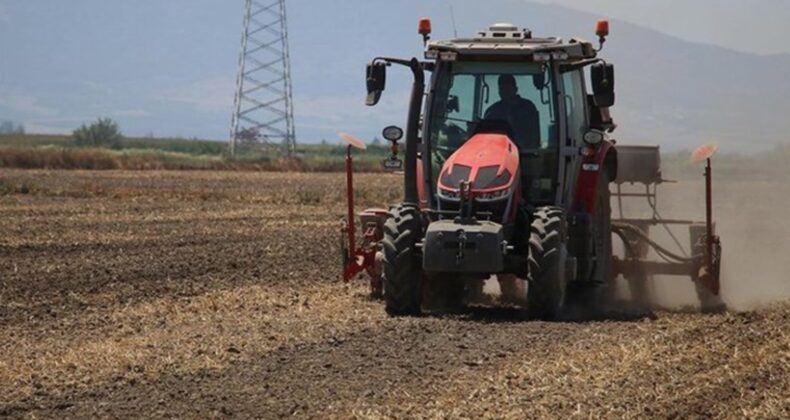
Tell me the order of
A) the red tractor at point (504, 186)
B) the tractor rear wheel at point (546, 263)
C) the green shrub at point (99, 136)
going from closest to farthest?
the tractor rear wheel at point (546, 263), the red tractor at point (504, 186), the green shrub at point (99, 136)

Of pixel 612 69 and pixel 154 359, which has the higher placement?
pixel 612 69

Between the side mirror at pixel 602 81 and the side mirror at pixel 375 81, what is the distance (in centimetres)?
192

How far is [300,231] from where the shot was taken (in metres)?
26.6

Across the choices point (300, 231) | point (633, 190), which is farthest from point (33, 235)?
point (633, 190)

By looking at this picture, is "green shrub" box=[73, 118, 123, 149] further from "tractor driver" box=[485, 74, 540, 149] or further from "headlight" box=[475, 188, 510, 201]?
"headlight" box=[475, 188, 510, 201]

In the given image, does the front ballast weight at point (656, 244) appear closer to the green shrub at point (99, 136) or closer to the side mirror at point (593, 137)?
the side mirror at point (593, 137)

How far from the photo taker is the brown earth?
10156mm

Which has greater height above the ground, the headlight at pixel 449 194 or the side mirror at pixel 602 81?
the side mirror at pixel 602 81

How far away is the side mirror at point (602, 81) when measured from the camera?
49.3 ft

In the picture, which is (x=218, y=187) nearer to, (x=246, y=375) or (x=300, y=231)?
(x=300, y=231)

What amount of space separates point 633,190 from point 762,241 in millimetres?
1883

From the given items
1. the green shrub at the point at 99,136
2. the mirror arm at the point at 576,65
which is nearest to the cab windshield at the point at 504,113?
the mirror arm at the point at 576,65

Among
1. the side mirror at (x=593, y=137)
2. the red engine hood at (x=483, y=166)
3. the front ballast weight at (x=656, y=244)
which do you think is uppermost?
the side mirror at (x=593, y=137)

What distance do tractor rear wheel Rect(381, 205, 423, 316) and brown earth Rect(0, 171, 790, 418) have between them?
26 centimetres
